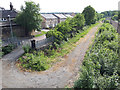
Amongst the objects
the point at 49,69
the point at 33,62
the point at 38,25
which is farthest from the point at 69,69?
the point at 38,25

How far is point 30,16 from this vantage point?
1992cm

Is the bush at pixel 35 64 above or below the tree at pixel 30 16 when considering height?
below

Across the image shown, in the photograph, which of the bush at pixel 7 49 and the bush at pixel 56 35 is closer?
the bush at pixel 7 49

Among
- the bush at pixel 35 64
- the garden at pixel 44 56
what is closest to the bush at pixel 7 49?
the garden at pixel 44 56

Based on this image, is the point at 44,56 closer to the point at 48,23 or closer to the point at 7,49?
the point at 7,49

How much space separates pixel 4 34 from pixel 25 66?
42.8 ft

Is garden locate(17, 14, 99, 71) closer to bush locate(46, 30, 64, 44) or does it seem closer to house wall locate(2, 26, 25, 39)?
bush locate(46, 30, 64, 44)

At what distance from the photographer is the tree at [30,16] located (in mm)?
19859

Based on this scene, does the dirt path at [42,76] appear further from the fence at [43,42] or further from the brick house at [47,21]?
the brick house at [47,21]

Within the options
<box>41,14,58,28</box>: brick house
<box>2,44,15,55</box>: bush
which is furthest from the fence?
<box>41,14,58,28</box>: brick house

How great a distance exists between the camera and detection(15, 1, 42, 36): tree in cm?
1986

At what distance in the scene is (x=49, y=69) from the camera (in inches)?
394

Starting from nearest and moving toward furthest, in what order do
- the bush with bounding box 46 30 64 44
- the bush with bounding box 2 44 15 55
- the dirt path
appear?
the dirt path → the bush with bounding box 2 44 15 55 → the bush with bounding box 46 30 64 44

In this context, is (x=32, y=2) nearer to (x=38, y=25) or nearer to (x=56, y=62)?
(x=38, y=25)
